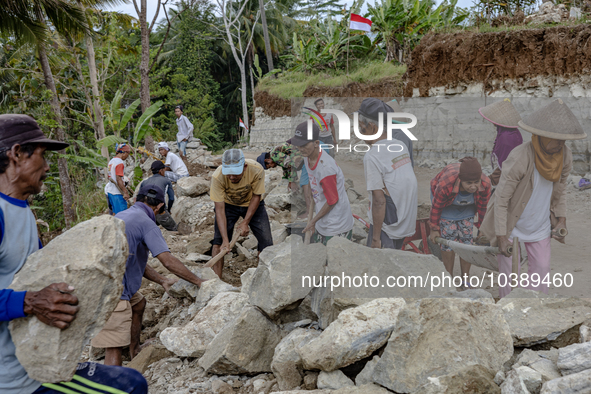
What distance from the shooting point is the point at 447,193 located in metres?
3.44

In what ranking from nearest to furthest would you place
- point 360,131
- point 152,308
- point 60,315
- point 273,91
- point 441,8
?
point 60,315, point 360,131, point 152,308, point 441,8, point 273,91

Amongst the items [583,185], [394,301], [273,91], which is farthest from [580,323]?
[273,91]

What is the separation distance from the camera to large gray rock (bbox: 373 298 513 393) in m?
2.43

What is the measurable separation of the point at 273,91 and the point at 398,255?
59.1 feet

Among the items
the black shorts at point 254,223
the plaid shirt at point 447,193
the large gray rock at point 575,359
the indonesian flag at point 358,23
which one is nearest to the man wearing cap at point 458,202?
the plaid shirt at point 447,193

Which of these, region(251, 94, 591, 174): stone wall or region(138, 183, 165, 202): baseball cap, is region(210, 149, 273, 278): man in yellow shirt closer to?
region(138, 183, 165, 202): baseball cap

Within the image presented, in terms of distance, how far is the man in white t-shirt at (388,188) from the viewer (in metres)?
3.43

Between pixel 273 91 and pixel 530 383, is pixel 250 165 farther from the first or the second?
pixel 273 91

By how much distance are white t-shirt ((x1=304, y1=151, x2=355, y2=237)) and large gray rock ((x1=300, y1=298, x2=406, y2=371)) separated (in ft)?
3.36

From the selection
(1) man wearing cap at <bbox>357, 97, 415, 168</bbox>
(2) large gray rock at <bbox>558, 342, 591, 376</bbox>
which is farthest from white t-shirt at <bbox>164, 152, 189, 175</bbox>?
(2) large gray rock at <bbox>558, 342, 591, 376</bbox>

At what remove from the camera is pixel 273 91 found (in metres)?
20.4

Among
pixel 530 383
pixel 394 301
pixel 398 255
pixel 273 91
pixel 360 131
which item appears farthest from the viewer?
pixel 273 91

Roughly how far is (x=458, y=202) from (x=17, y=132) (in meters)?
2.91

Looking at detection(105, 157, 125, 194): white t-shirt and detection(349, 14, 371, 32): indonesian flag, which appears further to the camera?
detection(349, 14, 371, 32): indonesian flag
